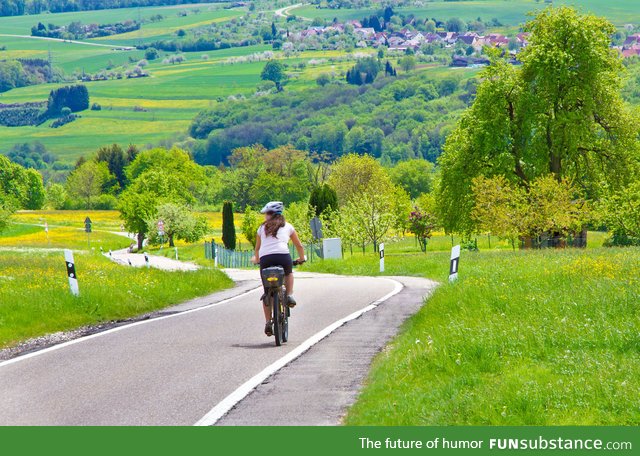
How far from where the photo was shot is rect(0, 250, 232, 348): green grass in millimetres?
17703

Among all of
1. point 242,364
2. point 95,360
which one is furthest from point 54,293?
point 242,364

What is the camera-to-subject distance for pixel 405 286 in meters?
26.9

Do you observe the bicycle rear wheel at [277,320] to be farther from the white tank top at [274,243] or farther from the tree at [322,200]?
the tree at [322,200]

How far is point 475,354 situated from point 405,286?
15727 mm

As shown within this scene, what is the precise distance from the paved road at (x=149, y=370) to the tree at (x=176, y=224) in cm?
9736

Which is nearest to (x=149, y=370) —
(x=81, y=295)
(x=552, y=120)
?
(x=81, y=295)

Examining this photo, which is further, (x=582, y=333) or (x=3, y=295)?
(x=3, y=295)

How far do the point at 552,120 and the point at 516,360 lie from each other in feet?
161

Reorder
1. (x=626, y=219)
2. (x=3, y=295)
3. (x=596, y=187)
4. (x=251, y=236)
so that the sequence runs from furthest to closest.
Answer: (x=251, y=236)
(x=596, y=187)
(x=626, y=219)
(x=3, y=295)

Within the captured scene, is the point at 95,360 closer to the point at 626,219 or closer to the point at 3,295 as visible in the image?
the point at 3,295

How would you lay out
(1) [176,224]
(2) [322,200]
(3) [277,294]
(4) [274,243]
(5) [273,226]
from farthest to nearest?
1. (1) [176,224]
2. (2) [322,200]
3. (4) [274,243]
4. (5) [273,226]
5. (3) [277,294]

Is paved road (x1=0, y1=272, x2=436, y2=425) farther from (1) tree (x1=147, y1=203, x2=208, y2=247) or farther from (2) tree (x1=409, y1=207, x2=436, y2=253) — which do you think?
(1) tree (x1=147, y1=203, x2=208, y2=247)

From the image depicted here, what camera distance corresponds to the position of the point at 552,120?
58250 mm

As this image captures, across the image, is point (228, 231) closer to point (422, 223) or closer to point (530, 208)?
point (422, 223)
